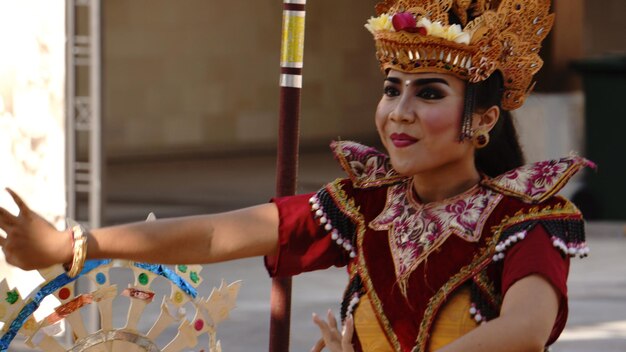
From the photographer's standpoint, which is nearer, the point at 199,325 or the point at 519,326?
the point at 519,326

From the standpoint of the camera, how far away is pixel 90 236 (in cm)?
266

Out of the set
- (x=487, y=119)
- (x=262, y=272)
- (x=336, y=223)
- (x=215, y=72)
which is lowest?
(x=262, y=272)

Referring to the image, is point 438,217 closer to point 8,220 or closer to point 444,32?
point 444,32

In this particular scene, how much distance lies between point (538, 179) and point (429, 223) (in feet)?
0.75

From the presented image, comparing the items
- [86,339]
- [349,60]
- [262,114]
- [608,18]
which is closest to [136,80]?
[262,114]

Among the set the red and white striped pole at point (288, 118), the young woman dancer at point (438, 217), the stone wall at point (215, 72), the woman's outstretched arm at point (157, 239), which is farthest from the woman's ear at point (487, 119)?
the stone wall at point (215, 72)

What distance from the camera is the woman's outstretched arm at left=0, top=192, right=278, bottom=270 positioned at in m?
2.54

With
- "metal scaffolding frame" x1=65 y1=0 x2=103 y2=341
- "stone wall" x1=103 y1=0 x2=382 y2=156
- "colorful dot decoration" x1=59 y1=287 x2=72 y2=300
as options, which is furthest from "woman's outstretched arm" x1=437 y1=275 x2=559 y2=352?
"stone wall" x1=103 y1=0 x2=382 y2=156

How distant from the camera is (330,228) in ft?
9.64

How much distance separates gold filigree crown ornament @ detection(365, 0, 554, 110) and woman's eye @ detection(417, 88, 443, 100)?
0.13ft

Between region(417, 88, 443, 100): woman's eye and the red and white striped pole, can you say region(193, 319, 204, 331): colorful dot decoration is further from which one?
region(417, 88, 443, 100): woman's eye

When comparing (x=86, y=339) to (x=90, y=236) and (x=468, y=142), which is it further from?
(x=468, y=142)

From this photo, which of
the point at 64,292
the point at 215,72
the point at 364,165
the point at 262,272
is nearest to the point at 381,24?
the point at 364,165

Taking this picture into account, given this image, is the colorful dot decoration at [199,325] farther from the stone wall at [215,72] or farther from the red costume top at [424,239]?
the stone wall at [215,72]
